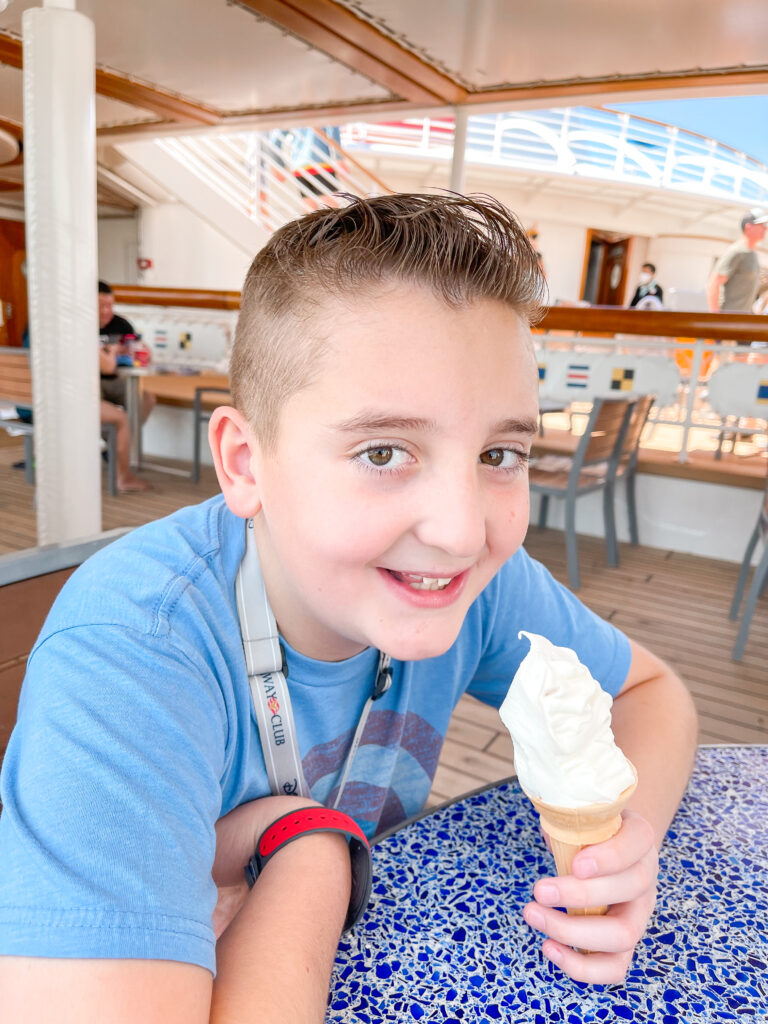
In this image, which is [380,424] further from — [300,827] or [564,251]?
[564,251]

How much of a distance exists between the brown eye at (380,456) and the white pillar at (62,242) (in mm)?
1663

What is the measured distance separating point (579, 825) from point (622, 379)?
4922 millimetres

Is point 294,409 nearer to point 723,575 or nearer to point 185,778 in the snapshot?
point 185,778

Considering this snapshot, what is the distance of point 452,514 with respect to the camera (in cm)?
66

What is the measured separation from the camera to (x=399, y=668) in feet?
3.22

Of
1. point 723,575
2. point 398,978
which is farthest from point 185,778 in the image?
point 723,575

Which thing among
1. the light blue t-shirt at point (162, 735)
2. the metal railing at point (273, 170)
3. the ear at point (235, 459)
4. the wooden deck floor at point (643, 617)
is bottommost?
the wooden deck floor at point (643, 617)

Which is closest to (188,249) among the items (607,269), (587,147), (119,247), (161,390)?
(119,247)

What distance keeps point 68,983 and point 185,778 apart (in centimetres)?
16

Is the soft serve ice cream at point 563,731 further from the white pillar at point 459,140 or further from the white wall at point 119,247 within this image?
the white wall at point 119,247

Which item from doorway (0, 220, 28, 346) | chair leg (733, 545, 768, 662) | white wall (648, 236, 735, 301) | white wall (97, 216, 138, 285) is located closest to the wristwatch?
chair leg (733, 545, 768, 662)

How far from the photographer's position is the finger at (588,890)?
63 centimetres

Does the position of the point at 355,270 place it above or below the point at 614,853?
above

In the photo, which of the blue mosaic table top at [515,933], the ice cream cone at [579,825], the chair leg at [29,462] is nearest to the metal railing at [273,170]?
the chair leg at [29,462]
